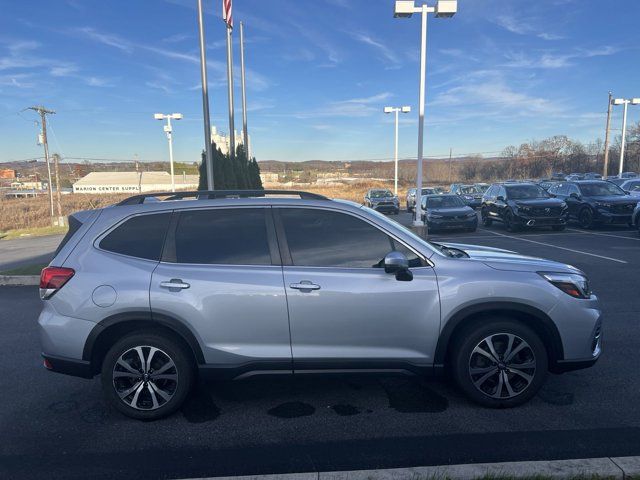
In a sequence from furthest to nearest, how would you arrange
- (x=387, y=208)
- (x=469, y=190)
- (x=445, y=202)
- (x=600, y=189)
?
(x=469, y=190)
(x=387, y=208)
(x=445, y=202)
(x=600, y=189)

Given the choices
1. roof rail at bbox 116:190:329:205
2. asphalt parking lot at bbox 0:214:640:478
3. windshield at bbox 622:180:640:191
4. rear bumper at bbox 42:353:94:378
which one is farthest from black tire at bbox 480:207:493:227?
rear bumper at bbox 42:353:94:378

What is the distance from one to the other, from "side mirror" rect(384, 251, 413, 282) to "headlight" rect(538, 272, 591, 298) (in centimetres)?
113

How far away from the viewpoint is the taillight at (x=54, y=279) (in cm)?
348

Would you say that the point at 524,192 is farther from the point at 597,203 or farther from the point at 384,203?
the point at 384,203

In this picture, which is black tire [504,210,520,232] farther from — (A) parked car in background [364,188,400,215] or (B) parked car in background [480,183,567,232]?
(A) parked car in background [364,188,400,215]

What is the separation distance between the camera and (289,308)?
11.2 ft

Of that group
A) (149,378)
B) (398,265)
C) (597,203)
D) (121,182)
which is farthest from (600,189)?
(121,182)

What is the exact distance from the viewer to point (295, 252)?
11.6 feet

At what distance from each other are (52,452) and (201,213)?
2.03 metres

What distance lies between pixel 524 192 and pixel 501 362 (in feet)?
49.1

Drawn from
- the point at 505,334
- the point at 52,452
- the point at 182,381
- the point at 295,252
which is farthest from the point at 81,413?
the point at 505,334

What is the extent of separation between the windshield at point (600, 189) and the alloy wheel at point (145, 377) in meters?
17.2

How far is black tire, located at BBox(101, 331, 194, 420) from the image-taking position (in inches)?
137

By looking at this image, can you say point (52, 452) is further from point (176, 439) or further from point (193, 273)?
point (193, 273)
